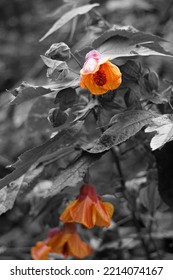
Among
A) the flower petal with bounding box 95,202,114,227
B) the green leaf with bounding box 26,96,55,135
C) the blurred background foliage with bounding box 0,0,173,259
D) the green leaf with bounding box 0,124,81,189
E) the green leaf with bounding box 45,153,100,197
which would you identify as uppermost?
the green leaf with bounding box 0,124,81,189

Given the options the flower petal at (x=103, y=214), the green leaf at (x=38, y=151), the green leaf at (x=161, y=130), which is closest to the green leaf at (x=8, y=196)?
the green leaf at (x=38, y=151)

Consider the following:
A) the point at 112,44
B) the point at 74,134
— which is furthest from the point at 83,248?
the point at 112,44

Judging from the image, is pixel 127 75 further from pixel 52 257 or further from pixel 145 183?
pixel 52 257

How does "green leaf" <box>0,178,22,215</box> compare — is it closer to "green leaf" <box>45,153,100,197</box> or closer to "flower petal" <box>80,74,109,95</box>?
"green leaf" <box>45,153,100,197</box>

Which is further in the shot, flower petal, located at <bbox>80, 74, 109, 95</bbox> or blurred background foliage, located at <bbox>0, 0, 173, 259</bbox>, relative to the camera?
blurred background foliage, located at <bbox>0, 0, 173, 259</bbox>

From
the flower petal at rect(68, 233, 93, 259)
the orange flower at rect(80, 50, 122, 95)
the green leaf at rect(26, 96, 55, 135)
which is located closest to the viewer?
the orange flower at rect(80, 50, 122, 95)

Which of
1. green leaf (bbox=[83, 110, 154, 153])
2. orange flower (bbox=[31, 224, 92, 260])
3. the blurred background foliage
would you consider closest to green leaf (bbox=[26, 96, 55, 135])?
the blurred background foliage

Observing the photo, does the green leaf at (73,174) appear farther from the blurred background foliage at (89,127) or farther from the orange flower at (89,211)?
the blurred background foliage at (89,127)
